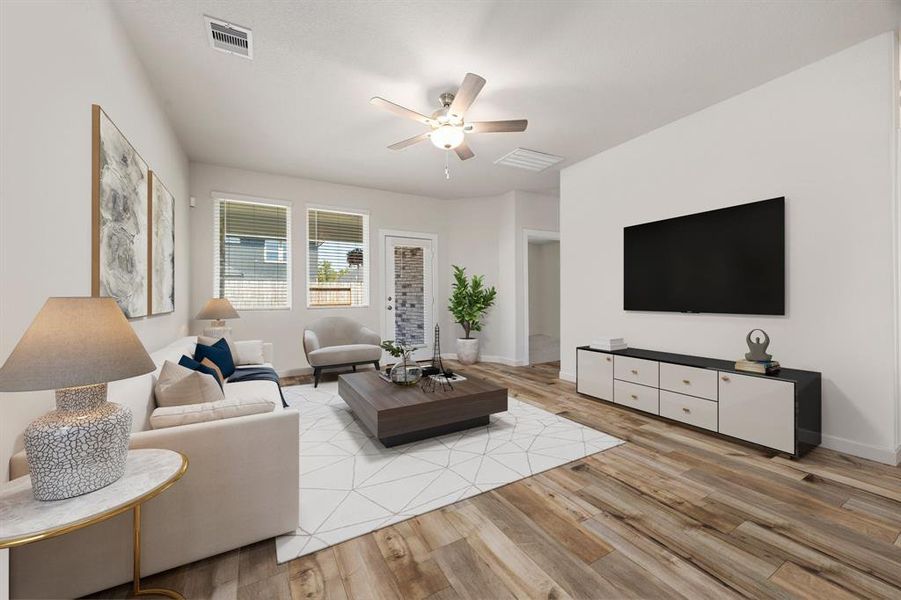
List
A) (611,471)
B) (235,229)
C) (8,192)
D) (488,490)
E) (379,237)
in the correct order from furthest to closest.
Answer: (379,237), (235,229), (611,471), (488,490), (8,192)

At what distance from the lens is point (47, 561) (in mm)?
1268

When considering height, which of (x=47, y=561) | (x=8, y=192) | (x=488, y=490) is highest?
(x=8, y=192)

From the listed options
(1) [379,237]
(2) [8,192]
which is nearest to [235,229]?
(1) [379,237]

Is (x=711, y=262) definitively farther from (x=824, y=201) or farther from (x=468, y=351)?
(x=468, y=351)

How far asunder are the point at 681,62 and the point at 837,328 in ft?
7.19

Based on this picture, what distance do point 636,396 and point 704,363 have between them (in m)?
0.65

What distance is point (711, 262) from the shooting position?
322cm

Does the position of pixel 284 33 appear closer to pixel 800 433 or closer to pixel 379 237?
pixel 379 237

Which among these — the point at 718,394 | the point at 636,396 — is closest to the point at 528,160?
the point at 636,396

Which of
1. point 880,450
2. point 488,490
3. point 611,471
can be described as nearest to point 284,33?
point 488,490

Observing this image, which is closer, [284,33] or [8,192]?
[8,192]

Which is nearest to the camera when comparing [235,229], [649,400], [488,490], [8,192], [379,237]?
[8,192]

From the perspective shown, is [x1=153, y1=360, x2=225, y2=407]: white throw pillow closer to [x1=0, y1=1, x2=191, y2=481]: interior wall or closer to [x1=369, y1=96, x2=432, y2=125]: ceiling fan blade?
[x1=0, y1=1, x2=191, y2=481]: interior wall

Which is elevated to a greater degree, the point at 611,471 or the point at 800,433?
the point at 800,433
